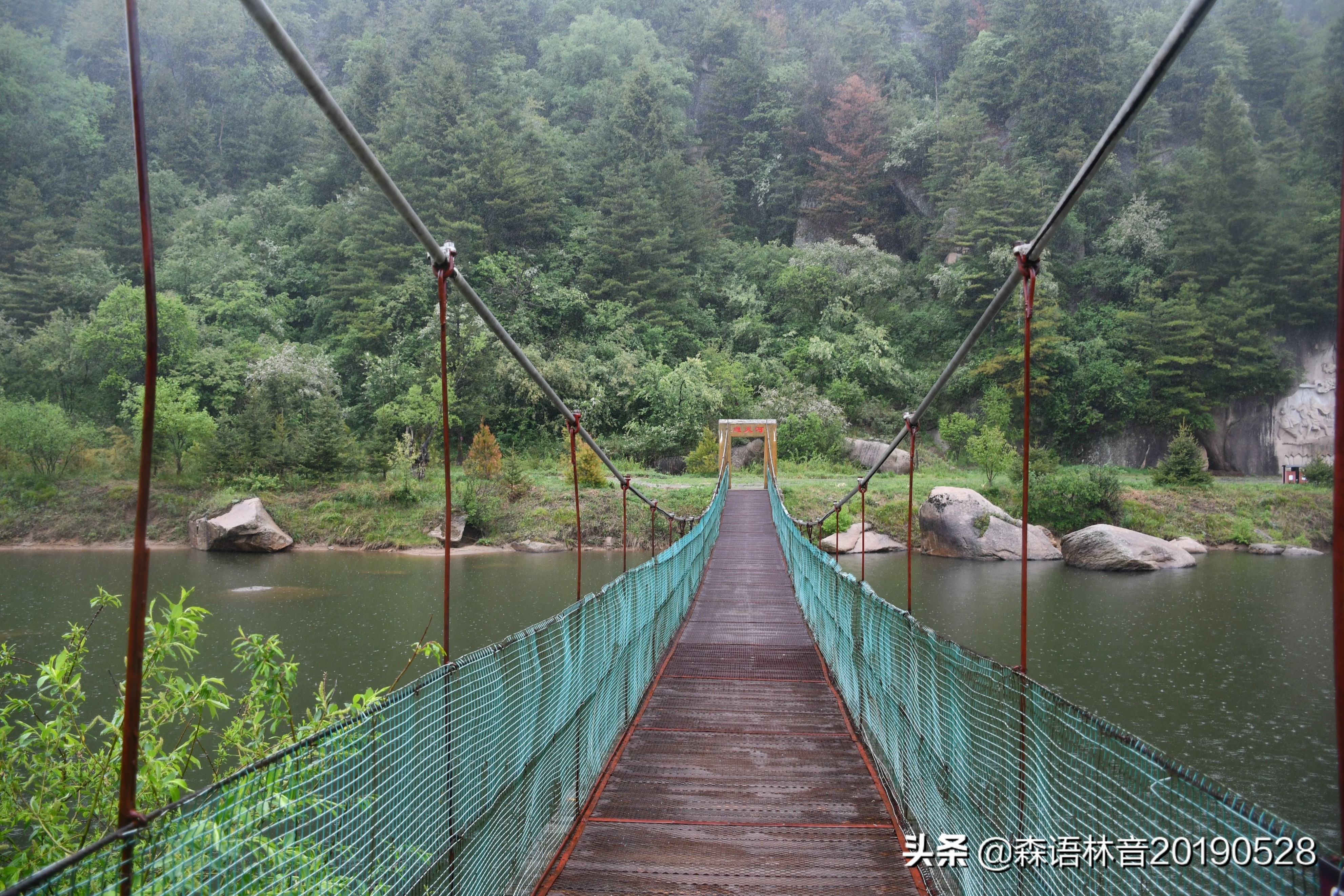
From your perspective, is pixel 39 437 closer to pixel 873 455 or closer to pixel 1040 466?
pixel 873 455

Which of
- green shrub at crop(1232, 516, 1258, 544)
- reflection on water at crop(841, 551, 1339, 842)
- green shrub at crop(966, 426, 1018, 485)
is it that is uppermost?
green shrub at crop(966, 426, 1018, 485)

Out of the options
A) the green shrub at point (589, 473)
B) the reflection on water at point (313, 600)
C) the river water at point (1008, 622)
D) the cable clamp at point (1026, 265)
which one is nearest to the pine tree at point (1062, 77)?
the river water at point (1008, 622)

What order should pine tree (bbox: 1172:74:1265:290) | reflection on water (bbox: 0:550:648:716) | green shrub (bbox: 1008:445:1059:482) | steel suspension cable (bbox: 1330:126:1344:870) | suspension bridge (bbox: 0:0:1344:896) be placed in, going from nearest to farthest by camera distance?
steel suspension cable (bbox: 1330:126:1344:870)
suspension bridge (bbox: 0:0:1344:896)
reflection on water (bbox: 0:550:648:716)
green shrub (bbox: 1008:445:1059:482)
pine tree (bbox: 1172:74:1265:290)

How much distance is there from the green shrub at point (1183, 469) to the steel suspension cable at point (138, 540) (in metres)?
18.5

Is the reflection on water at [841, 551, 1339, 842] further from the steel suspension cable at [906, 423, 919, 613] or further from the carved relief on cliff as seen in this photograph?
the carved relief on cliff

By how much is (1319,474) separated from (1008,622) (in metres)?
12.0

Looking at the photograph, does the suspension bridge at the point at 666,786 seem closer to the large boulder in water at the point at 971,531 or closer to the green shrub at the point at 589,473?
the large boulder in water at the point at 971,531

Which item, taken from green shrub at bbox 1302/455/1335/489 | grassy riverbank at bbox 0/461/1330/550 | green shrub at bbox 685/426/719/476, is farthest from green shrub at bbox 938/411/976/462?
green shrub at bbox 1302/455/1335/489

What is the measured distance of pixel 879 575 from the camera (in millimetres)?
11672

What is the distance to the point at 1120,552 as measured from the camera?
12.5 meters

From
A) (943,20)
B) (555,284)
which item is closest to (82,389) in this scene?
(555,284)

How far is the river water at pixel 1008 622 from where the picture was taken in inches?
246

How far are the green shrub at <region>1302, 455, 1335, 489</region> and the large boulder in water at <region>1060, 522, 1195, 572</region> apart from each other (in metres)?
5.48

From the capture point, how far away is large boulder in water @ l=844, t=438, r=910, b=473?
17516 mm
